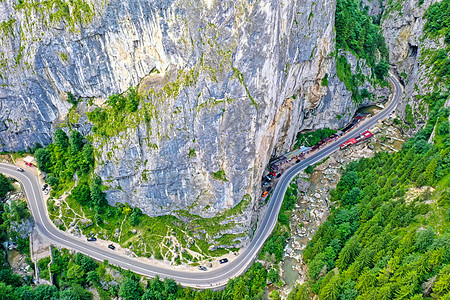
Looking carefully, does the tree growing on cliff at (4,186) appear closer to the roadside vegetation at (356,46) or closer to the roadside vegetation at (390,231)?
the roadside vegetation at (390,231)

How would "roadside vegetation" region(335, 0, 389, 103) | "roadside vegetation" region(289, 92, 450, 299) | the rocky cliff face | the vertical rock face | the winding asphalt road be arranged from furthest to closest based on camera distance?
the vertical rock face, "roadside vegetation" region(335, 0, 389, 103), the winding asphalt road, the rocky cliff face, "roadside vegetation" region(289, 92, 450, 299)

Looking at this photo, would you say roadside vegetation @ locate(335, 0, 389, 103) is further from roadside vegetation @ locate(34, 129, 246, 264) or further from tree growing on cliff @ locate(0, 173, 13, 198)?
tree growing on cliff @ locate(0, 173, 13, 198)

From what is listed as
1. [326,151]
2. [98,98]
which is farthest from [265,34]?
[326,151]

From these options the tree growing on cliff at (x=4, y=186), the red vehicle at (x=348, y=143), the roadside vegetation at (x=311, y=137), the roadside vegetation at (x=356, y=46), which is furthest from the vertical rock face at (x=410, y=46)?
the tree growing on cliff at (x=4, y=186)

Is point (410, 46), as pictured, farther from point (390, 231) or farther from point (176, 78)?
point (176, 78)

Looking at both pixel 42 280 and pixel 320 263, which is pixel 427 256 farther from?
pixel 42 280

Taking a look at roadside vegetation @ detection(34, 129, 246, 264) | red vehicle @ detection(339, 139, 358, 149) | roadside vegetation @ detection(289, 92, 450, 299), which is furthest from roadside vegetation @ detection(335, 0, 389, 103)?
roadside vegetation @ detection(34, 129, 246, 264)

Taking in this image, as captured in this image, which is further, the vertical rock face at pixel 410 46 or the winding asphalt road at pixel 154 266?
the vertical rock face at pixel 410 46
